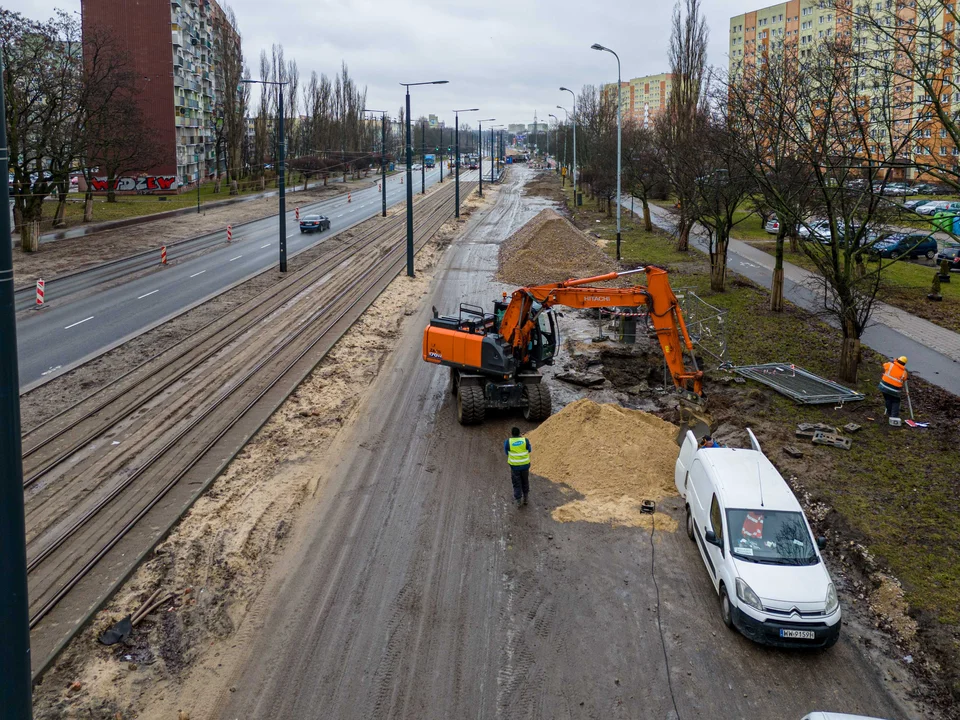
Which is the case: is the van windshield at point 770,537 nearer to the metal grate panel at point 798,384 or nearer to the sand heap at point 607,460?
the sand heap at point 607,460

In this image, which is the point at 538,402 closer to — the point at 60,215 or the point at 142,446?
the point at 142,446

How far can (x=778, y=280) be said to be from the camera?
27.8 metres

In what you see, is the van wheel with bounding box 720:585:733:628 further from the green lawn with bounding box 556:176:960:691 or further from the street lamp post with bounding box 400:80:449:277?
the street lamp post with bounding box 400:80:449:277

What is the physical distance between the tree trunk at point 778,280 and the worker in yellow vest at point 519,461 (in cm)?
1752

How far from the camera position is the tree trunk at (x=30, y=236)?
40.6 meters

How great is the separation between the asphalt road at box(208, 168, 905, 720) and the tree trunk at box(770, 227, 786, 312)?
1646 centimetres

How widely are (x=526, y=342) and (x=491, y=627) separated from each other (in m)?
8.84

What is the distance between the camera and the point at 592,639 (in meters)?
9.90

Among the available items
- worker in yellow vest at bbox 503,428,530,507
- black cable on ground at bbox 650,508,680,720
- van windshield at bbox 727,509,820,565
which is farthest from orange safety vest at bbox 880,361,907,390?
worker in yellow vest at bbox 503,428,530,507

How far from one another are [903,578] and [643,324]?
16.4 meters

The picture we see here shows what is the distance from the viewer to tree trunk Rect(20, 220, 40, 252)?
133 ft

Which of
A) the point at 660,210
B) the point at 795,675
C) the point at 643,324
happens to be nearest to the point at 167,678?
the point at 795,675

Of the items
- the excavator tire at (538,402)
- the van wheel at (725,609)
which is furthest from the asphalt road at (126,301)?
the van wheel at (725,609)

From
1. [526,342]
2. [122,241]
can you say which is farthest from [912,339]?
[122,241]
